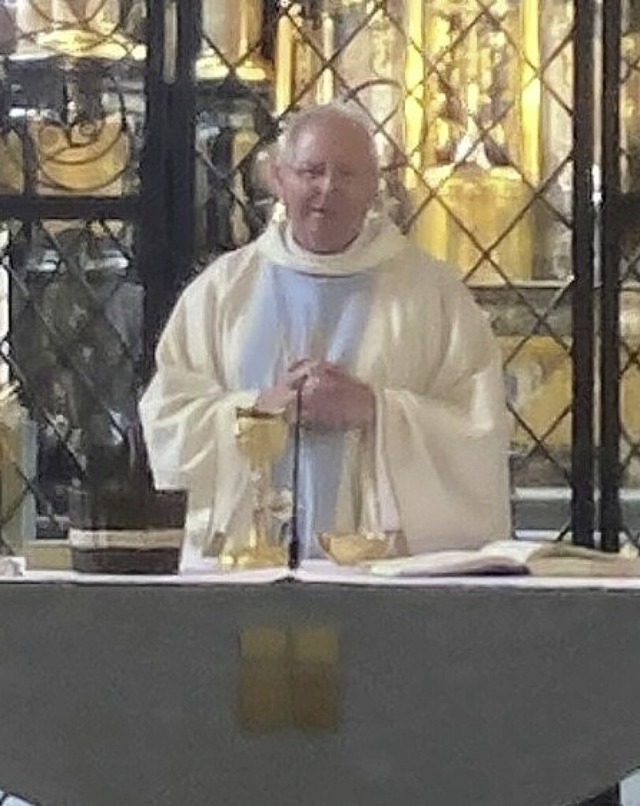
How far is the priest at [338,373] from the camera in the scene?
2.38 meters

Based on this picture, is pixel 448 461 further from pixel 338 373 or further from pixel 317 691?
pixel 317 691

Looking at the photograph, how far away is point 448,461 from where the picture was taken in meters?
2.40

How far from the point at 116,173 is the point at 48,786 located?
1.44m

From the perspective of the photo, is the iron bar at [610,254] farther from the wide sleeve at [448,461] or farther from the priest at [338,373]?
the wide sleeve at [448,461]

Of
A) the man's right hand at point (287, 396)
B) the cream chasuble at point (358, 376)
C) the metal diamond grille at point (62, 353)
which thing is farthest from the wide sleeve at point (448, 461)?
the metal diamond grille at point (62, 353)

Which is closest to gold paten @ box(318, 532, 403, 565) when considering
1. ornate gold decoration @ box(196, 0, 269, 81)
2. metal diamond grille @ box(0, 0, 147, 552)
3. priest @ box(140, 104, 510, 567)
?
priest @ box(140, 104, 510, 567)

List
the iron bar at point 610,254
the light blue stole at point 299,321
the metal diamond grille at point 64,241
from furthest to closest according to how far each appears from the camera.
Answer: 1. the metal diamond grille at point 64,241
2. the iron bar at point 610,254
3. the light blue stole at point 299,321

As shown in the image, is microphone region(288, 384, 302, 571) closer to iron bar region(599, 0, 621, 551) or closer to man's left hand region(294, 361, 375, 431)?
man's left hand region(294, 361, 375, 431)

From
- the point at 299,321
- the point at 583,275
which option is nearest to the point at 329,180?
the point at 299,321

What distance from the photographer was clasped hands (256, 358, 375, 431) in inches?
90.5

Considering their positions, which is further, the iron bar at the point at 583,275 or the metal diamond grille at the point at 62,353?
the metal diamond grille at the point at 62,353

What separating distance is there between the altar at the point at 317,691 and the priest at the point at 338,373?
1.28 feet

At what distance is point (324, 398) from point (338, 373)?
0.03 m

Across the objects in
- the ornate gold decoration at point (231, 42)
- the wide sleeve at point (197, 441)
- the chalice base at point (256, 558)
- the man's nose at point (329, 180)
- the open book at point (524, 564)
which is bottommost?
the chalice base at point (256, 558)
